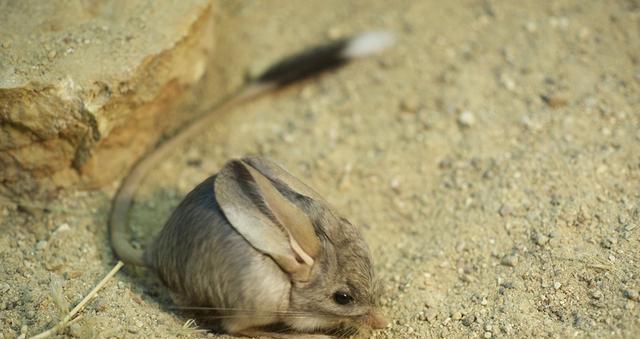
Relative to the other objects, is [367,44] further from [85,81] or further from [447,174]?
[85,81]

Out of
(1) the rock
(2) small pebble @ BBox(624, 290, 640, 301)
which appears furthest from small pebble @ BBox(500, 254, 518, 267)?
(1) the rock

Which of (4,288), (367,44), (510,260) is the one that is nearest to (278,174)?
(510,260)

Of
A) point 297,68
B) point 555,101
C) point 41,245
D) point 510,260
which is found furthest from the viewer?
point 297,68

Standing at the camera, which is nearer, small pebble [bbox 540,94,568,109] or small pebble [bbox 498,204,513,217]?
small pebble [bbox 498,204,513,217]

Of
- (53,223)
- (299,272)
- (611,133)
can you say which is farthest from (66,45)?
(611,133)

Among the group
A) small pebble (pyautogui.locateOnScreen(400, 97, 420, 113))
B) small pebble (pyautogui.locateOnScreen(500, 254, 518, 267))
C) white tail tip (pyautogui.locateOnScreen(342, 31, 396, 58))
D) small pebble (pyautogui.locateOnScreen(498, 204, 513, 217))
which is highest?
white tail tip (pyautogui.locateOnScreen(342, 31, 396, 58))

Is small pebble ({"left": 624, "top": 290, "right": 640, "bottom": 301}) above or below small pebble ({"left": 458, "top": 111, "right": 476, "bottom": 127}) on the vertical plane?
below

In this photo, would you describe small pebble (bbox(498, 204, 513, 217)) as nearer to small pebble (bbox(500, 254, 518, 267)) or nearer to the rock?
small pebble (bbox(500, 254, 518, 267))

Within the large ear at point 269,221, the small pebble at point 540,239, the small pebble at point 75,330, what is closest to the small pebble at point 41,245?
the small pebble at point 75,330
